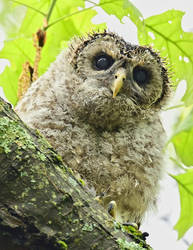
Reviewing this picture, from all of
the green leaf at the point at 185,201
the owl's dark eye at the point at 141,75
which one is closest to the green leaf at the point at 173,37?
the owl's dark eye at the point at 141,75

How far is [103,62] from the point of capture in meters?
3.16

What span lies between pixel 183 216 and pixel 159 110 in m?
0.86

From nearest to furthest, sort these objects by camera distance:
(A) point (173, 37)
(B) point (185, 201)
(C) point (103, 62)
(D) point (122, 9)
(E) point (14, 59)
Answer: (D) point (122, 9), (A) point (173, 37), (B) point (185, 201), (E) point (14, 59), (C) point (103, 62)

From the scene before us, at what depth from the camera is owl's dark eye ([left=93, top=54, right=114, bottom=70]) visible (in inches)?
124

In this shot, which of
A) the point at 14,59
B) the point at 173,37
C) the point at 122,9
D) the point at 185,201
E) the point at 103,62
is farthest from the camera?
the point at 103,62

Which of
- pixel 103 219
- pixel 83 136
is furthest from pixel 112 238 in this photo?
pixel 83 136

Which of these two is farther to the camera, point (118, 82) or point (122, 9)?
point (118, 82)

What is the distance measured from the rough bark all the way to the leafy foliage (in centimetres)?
79

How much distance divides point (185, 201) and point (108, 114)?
2.47 ft

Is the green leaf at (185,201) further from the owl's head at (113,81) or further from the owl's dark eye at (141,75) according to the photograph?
the owl's dark eye at (141,75)

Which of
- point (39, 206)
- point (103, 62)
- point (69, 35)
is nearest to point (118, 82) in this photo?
point (103, 62)

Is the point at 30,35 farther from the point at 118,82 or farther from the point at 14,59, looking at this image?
the point at 118,82

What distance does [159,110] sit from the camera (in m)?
3.34

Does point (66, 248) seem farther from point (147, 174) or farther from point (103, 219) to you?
point (147, 174)
